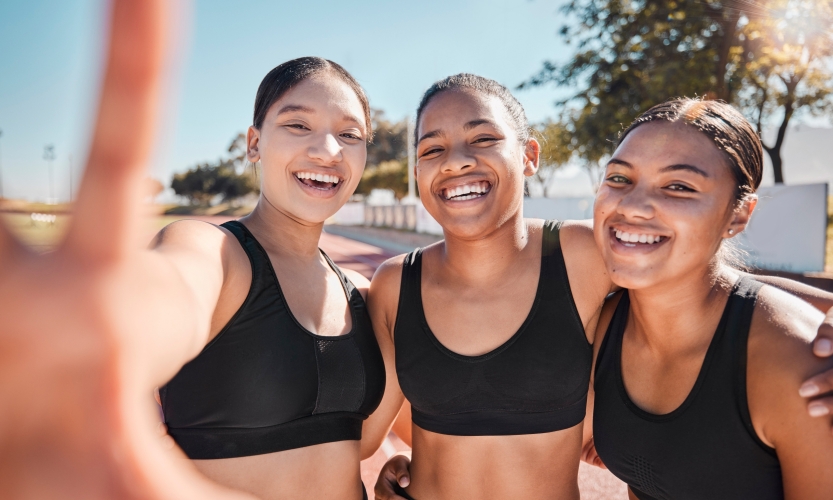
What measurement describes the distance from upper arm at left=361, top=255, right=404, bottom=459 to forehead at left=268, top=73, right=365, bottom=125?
2.69 ft

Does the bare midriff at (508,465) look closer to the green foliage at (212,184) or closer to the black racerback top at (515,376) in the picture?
the black racerback top at (515,376)

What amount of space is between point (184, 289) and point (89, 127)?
44cm

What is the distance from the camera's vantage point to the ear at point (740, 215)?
6.48 ft

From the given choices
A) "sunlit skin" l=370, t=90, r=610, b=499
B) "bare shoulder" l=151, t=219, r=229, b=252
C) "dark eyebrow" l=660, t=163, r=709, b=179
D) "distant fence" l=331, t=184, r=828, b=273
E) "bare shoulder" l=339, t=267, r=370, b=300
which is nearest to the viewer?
"bare shoulder" l=151, t=219, r=229, b=252

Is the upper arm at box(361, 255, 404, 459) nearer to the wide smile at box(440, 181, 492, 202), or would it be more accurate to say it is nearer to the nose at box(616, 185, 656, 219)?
the wide smile at box(440, 181, 492, 202)

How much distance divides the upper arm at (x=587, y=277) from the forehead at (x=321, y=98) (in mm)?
1204

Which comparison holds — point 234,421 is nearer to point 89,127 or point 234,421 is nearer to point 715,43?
point 89,127

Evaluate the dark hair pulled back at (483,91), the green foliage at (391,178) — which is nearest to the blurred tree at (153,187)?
the dark hair pulled back at (483,91)

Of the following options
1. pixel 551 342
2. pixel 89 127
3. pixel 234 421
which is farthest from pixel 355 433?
pixel 89 127

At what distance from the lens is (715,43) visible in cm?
1413

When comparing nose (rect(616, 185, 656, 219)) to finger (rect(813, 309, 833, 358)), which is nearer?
finger (rect(813, 309, 833, 358))

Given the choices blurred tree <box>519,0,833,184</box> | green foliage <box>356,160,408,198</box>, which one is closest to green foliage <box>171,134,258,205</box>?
green foliage <box>356,160,408,198</box>

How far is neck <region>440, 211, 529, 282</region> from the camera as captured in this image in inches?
101

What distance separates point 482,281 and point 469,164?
62 cm
